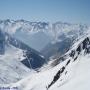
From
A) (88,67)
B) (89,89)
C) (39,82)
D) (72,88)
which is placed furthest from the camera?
(39,82)

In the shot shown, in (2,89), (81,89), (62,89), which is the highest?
(81,89)

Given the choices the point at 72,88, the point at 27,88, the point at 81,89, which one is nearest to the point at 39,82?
the point at 27,88

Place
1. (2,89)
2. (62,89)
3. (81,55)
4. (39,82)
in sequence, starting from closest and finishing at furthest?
(62,89) < (81,55) < (39,82) < (2,89)

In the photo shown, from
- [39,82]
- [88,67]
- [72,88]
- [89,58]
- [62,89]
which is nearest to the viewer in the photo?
[72,88]

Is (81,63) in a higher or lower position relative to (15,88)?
higher

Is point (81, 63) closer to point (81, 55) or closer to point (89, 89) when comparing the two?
point (81, 55)

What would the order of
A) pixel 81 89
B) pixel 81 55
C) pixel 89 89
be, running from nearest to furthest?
1. pixel 89 89
2. pixel 81 89
3. pixel 81 55

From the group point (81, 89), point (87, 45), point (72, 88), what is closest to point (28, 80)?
point (87, 45)

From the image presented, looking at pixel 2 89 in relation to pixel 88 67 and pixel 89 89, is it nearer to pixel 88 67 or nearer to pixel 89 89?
pixel 88 67

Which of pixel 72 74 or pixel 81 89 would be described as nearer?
pixel 81 89
